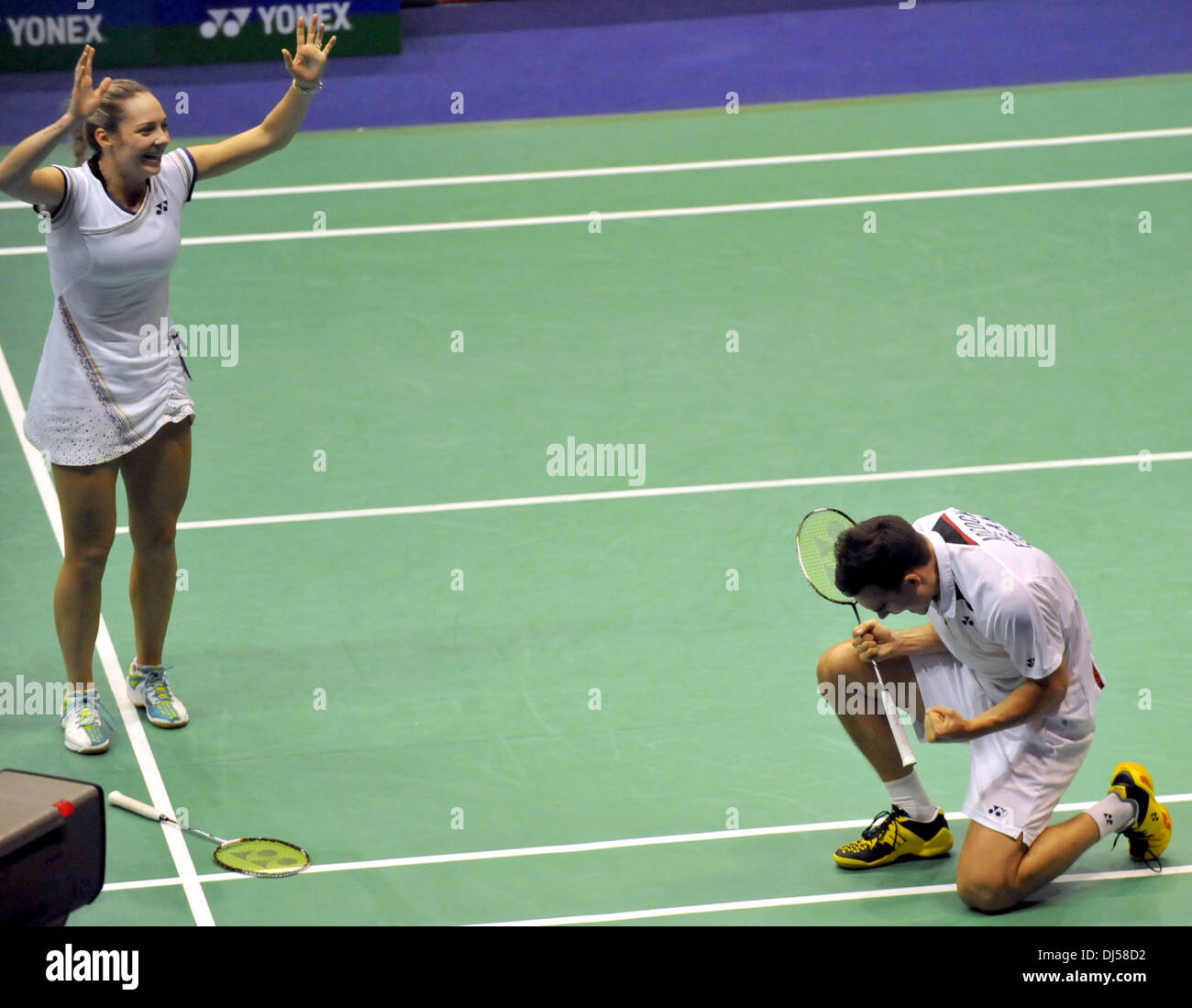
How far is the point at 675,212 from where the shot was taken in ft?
37.7

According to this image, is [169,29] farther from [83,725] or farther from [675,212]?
[83,725]

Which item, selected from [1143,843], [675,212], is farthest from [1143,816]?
[675,212]

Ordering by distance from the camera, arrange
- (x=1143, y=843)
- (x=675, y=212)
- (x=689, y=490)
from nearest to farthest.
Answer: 1. (x=1143, y=843)
2. (x=689, y=490)
3. (x=675, y=212)

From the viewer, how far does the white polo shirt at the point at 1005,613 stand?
18.0 ft

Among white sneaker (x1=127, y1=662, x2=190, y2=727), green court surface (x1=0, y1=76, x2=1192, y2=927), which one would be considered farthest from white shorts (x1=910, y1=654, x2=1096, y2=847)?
white sneaker (x1=127, y1=662, x2=190, y2=727)

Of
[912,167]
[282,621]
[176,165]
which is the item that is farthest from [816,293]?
[176,165]

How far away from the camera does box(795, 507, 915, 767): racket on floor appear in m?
5.85

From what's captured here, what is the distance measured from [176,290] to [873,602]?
6.27 meters

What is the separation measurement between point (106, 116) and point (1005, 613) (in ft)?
11.1

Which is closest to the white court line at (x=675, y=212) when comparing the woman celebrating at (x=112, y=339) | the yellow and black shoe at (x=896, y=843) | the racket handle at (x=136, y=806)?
the woman celebrating at (x=112, y=339)

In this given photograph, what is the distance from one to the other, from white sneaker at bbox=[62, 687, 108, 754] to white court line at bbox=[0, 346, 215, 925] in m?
0.06

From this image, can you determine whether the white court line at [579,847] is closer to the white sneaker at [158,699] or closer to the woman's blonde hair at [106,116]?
the white sneaker at [158,699]

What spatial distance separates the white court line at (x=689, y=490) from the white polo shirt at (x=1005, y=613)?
2.74 m

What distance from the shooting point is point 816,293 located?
34.2 ft
